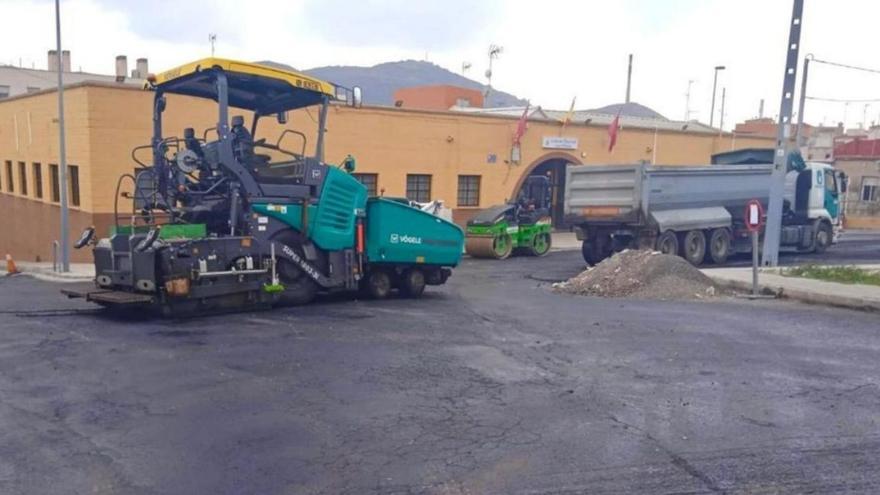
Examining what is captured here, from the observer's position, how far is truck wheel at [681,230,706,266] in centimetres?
1953

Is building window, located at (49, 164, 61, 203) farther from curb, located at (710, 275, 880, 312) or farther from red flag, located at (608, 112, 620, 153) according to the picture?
red flag, located at (608, 112, 620, 153)

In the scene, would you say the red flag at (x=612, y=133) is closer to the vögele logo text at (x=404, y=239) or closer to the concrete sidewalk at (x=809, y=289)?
the concrete sidewalk at (x=809, y=289)

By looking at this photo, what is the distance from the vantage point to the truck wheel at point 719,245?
20.2m

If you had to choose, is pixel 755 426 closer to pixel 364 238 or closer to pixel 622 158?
pixel 364 238

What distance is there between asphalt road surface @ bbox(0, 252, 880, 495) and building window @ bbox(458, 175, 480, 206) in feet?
55.6

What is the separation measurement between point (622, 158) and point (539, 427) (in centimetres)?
2799

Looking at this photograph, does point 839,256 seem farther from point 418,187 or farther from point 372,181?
point 372,181

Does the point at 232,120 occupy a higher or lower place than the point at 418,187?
higher

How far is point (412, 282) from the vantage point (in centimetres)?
1252

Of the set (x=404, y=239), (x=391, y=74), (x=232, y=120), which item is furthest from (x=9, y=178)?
(x=391, y=74)

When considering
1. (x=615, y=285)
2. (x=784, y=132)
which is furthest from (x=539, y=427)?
(x=784, y=132)

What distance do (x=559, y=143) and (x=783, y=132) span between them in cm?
1342

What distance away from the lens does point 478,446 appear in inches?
209

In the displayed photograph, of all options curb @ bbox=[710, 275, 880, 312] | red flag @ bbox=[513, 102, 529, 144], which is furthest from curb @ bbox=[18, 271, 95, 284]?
red flag @ bbox=[513, 102, 529, 144]
